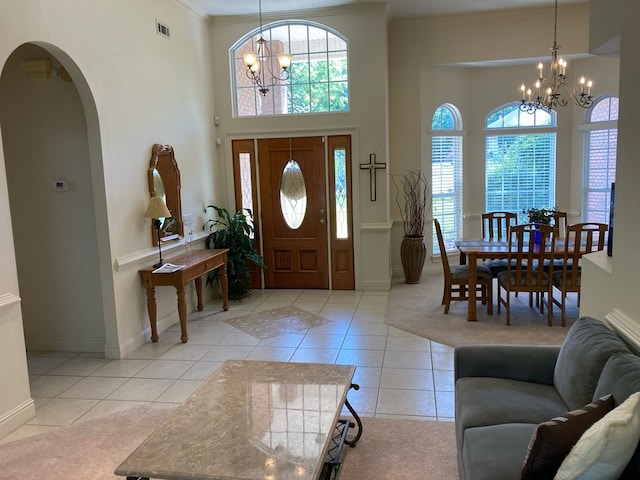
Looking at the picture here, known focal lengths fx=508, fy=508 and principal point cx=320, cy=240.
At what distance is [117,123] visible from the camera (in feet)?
14.3

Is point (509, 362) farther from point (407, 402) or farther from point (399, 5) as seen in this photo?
point (399, 5)

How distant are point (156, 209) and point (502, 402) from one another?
345 cm

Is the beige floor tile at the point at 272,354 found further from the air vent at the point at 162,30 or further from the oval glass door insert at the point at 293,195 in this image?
the air vent at the point at 162,30

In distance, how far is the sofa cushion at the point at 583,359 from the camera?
2172mm


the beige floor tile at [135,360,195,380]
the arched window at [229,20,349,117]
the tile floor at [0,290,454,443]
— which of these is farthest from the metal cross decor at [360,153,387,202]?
the beige floor tile at [135,360,195,380]

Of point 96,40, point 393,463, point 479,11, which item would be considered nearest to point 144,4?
point 96,40

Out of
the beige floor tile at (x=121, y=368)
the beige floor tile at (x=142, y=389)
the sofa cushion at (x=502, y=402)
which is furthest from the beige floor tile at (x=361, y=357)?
the beige floor tile at (x=121, y=368)

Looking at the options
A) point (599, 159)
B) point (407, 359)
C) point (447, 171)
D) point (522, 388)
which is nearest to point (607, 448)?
point (522, 388)

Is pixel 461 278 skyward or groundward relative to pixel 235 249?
groundward

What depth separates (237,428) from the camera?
7.39 ft

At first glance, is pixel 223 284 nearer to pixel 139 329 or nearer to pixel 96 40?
pixel 139 329

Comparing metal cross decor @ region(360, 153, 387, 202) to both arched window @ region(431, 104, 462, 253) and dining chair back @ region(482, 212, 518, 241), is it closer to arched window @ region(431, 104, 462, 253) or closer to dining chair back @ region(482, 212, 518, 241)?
arched window @ region(431, 104, 462, 253)

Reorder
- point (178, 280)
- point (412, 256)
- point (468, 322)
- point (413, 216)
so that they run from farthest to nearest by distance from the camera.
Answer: point (413, 216) < point (412, 256) < point (468, 322) < point (178, 280)

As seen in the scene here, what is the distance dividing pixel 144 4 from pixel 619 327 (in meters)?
4.73
